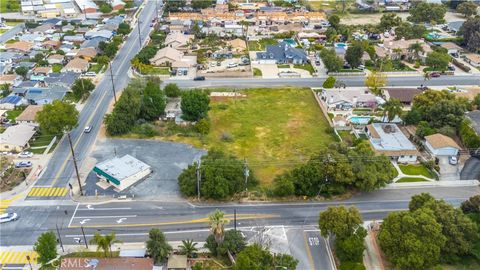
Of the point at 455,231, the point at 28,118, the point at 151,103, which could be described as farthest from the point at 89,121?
the point at 455,231

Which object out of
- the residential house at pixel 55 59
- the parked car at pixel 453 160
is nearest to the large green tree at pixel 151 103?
the residential house at pixel 55 59

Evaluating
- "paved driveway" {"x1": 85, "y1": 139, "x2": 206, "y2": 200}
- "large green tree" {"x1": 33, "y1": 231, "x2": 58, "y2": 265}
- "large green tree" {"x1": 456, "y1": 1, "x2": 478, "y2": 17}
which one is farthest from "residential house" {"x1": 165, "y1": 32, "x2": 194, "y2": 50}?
"large green tree" {"x1": 456, "y1": 1, "x2": 478, "y2": 17}

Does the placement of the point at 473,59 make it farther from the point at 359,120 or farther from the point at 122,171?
the point at 122,171

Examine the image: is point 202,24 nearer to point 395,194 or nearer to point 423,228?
point 395,194

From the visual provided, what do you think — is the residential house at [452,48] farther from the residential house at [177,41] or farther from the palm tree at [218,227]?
the palm tree at [218,227]

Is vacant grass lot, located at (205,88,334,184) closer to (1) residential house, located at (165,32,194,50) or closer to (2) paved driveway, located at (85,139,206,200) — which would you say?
(2) paved driveway, located at (85,139,206,200)

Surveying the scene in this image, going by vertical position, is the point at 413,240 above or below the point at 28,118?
above
